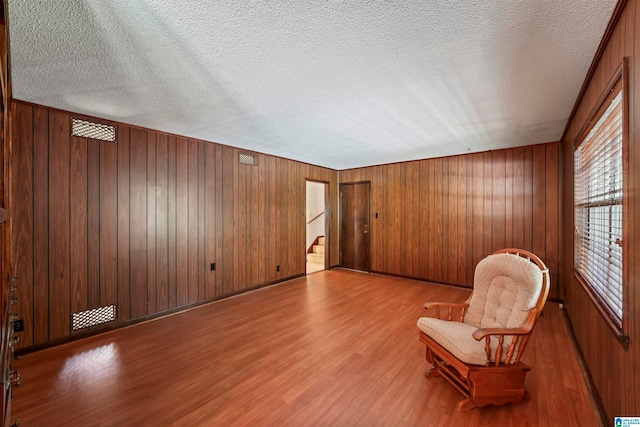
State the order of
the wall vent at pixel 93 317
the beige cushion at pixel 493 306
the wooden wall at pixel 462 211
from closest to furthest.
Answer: the beige cushion at pixel 493 306 → the wall vent at pixel 93 317 → the wooden wall at pixel 462 211

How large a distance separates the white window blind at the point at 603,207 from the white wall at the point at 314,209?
631cm

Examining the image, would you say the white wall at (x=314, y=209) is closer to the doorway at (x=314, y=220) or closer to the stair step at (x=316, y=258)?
the doorway at (x=314, y=220)

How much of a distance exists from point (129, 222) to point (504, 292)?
159 inches

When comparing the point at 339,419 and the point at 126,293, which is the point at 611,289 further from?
the point at 126,293

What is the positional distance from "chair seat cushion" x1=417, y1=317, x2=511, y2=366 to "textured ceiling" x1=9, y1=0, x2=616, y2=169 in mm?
2000

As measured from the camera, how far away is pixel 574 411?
183 centimetres

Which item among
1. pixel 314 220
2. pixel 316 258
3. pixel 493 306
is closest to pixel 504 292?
pixel 493 306

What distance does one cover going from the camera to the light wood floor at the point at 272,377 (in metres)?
1.79

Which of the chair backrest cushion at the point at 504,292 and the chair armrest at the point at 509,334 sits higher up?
the chair backrest cushion at the point at 504,292

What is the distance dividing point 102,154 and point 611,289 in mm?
4711

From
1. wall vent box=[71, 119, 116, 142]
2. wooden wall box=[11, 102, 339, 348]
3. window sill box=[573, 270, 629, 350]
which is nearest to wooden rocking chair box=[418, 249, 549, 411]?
window sill box=[573, 270, 629, 350]

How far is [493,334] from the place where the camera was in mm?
1793

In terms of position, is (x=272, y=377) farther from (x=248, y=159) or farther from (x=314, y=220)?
(x=314, y=220)


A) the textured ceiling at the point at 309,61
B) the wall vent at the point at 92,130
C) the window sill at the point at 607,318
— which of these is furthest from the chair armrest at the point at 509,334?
the wall vent at the point at 92,130
